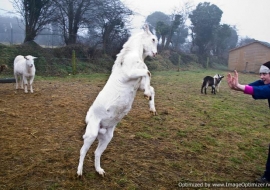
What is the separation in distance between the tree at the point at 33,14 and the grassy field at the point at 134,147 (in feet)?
40.6

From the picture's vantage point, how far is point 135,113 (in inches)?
305

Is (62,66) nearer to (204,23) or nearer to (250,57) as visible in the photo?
(250,57)

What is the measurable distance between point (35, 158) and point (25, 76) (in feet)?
21.0

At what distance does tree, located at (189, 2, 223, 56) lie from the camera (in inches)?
1625

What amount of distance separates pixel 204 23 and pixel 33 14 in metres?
31.1

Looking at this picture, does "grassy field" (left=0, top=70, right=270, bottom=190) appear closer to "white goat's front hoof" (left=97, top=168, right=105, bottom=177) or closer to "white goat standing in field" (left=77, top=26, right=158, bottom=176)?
"white goat's front hoof" (left=97, top=168, right=105, bottom=177)

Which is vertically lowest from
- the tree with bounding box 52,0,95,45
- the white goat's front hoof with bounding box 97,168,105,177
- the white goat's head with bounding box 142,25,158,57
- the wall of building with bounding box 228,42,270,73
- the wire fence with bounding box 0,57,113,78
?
the white goat's front hoof with bounding box 97,168,105,177

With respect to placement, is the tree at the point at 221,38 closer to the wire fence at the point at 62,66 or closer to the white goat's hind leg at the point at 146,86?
the wire fence at the point at 62,66

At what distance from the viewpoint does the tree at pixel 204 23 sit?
1625 inches

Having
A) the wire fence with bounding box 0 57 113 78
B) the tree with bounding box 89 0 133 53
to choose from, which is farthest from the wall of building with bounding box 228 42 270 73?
the wire fence with bounding box 0 57 113 78

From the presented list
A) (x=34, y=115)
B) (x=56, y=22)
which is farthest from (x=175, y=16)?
(x=34, y=115)

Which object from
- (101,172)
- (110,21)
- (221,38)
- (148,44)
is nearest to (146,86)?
(148,44)

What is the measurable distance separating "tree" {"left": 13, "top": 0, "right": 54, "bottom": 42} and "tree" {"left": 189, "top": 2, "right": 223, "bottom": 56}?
28974mm

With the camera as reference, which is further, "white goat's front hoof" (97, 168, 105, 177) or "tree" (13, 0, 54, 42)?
"tree" (13, 0, 54, 42)
